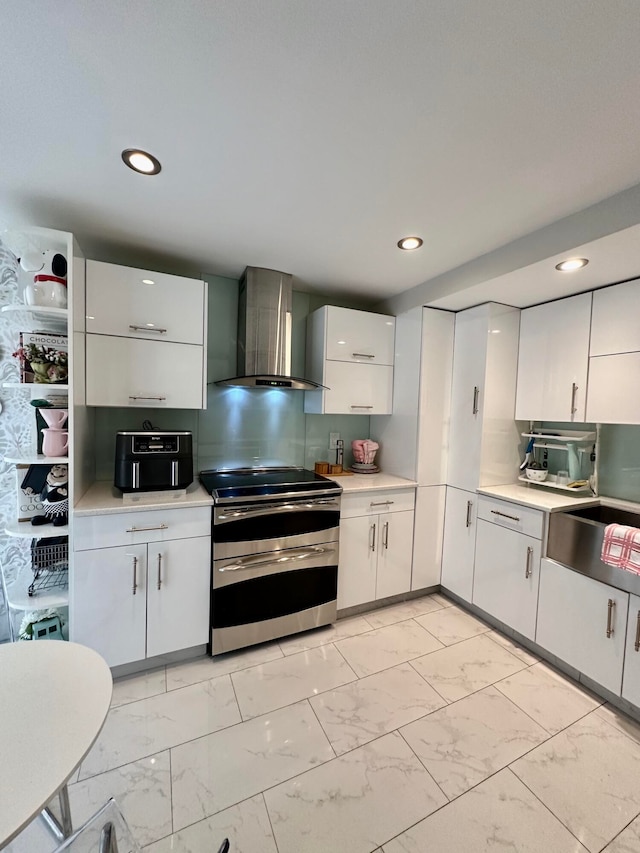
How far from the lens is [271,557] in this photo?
210 centimetres

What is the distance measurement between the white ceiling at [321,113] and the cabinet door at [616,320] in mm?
730

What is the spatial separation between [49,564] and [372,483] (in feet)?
6.54

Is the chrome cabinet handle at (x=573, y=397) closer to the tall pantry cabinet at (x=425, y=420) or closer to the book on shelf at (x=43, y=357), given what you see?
the tall pantry cabinet at (x=425, y=420)

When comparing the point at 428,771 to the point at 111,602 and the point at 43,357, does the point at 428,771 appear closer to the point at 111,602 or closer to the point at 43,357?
the point at 111,602

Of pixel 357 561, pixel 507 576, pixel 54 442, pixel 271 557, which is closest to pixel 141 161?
pixel 54 442

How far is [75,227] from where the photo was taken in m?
1.86

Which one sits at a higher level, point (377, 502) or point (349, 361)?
point (349, 361)

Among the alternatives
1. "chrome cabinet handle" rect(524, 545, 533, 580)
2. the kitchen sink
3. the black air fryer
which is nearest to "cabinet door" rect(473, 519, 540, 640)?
"chrome cabinet handle" rect(524, 545, 533, 580)

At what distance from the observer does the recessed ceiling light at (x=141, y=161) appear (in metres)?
1.28

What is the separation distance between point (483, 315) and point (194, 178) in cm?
195

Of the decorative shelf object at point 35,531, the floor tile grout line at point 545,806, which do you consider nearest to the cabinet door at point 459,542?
the floor tile grout line at point 545,806

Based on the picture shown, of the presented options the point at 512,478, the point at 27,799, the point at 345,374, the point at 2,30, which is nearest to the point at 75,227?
the point at 2,30

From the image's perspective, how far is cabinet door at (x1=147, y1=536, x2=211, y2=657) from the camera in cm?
188

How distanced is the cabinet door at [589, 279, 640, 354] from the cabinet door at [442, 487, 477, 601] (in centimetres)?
122
